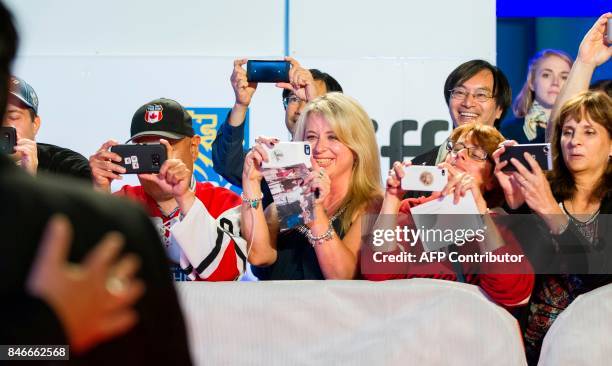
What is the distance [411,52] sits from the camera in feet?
16.9

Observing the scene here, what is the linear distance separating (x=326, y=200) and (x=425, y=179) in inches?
15.4

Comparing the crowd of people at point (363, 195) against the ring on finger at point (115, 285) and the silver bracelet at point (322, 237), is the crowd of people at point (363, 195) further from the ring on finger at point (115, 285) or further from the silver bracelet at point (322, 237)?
the ring on finger at point (115, 285)

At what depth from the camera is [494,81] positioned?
3.92m

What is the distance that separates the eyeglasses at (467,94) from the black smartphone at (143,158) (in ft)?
4.63

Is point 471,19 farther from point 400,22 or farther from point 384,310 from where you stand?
point 384,310

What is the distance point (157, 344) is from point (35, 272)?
160 millimetres

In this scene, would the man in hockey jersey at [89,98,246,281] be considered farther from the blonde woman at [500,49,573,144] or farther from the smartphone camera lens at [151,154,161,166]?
the blonde woman at [500,49,573,144]

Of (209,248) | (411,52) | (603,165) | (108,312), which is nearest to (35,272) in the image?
(108,312)

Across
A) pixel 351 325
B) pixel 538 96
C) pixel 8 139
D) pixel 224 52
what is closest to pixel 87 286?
pixel 351 325

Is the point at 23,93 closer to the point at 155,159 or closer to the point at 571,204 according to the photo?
the point at 155,159

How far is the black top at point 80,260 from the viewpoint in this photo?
2.94ft

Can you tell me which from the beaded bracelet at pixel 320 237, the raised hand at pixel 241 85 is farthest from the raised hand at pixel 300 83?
the beaded bracelet at pixel 320 237

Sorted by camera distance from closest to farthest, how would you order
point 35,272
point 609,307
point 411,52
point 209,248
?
point 35,272 < point 609,307 < point 209,248 < point 411,52

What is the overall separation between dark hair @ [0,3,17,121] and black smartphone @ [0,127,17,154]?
234 cm
